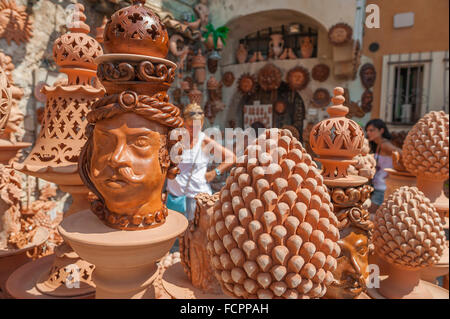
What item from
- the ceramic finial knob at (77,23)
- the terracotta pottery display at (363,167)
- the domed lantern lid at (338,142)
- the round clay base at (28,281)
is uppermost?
the ceramic finial knob at (77,23)

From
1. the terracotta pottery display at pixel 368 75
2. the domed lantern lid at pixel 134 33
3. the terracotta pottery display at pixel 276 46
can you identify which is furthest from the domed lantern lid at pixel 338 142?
the terracotta pottery display at pixel 276 46

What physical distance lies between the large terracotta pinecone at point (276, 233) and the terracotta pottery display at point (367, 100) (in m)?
5.67

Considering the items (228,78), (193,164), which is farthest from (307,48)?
(193,164)

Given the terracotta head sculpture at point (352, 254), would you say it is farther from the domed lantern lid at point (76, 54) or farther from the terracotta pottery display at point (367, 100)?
the terracotta pottery display at point (367, 100)

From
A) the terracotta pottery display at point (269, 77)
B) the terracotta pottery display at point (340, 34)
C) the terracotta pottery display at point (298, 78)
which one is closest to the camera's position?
the terracotta pottery display at point (340, 34)

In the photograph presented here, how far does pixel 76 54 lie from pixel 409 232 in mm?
1423

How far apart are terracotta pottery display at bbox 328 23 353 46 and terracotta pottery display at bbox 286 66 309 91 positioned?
34.9 inches

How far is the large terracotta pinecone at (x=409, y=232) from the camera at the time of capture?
1.00 m

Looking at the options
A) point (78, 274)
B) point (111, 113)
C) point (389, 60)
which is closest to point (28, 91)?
point (78, 274)

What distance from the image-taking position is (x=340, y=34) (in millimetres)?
5141

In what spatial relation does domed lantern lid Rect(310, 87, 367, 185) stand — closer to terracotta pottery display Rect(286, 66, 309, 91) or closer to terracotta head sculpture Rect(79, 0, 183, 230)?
terracotta head sculpture Rect(79, 0, 183, 230)

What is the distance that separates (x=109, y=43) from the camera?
0.85 meters
